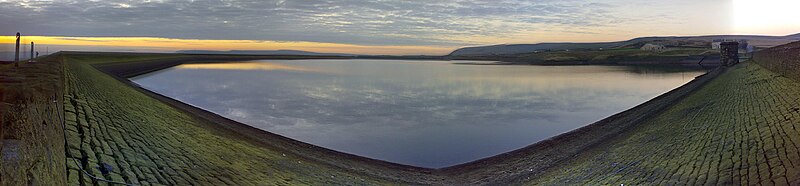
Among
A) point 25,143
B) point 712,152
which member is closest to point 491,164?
point 712,152

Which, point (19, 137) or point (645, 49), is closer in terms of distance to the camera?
point (19, 137)

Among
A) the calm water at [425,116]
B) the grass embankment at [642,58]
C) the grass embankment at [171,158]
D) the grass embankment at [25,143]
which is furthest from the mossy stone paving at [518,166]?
the grass embankment at [642,58]

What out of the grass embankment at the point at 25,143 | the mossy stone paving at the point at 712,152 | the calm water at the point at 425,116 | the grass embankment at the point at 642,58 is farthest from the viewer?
the grass embankment at the point at 642,58

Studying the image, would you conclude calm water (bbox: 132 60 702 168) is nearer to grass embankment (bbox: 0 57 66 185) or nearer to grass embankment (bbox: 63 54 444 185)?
grass embankment (bbox: 63 54 444 185)

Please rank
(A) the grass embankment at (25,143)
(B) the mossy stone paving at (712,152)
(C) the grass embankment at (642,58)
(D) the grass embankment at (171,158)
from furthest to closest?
(C) the grass embankment at (642,58) → (B) the mossy stone paving at (712,152) → (D) the grass embankment at (171,158) → (A) the grass embankment at (25,143)

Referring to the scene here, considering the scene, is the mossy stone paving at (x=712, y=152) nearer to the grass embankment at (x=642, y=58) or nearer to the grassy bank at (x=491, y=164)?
the grassy bank at (x=491, y=164)

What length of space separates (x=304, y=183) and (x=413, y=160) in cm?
862

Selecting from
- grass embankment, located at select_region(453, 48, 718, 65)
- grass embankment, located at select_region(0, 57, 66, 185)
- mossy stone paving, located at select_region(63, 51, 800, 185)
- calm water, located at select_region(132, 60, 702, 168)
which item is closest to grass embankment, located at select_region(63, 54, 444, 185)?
mossy stone paving, located at select_region(63, 51, 800, 185)

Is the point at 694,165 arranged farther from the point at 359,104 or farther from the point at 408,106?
the point at 359,104

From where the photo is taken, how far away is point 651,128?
15070mm

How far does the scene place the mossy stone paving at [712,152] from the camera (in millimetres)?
6645

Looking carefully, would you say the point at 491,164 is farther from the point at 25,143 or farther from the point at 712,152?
the point at 25,143

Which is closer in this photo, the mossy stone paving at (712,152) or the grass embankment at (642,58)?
the mossy stone paving at (712,152)

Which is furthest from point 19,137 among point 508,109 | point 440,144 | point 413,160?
point 508,109
